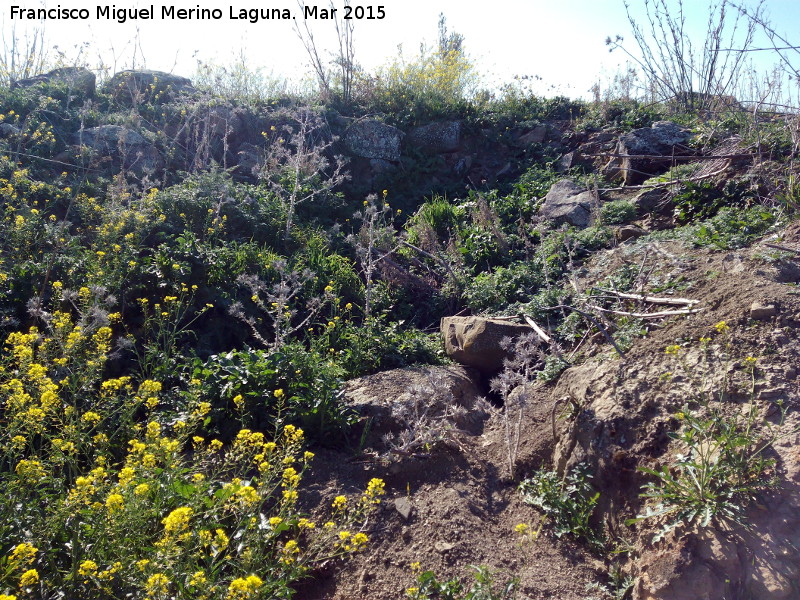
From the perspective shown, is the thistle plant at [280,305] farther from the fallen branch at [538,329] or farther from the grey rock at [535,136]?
the grey rock at [535,136]

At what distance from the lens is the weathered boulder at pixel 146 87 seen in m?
9.08

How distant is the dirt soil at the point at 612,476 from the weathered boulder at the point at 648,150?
304 cm

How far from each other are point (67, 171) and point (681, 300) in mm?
6505

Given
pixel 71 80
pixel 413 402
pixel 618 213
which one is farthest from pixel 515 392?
pixel 71 80

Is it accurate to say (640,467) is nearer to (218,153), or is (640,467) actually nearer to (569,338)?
(569,338)

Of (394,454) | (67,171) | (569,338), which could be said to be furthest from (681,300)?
(67,171)

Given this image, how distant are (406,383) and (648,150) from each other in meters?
4.69

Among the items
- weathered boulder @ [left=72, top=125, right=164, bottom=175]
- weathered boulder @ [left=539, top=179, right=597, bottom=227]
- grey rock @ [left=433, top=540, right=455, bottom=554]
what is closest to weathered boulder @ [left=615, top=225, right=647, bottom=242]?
weathered boulder @ [left=539, top=179, right=597, bottom=227]

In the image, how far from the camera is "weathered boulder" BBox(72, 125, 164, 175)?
7.37 metres

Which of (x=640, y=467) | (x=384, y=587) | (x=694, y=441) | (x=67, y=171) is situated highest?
(x=67, y=171)

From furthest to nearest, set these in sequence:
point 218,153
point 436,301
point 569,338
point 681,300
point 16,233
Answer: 1. point 218,153
2. point 436,301
3. point 16,233
4. point 569,338
5. point 681,300

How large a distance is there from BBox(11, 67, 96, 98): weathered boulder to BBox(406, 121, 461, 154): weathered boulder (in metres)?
4.64

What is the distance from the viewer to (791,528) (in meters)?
2.54

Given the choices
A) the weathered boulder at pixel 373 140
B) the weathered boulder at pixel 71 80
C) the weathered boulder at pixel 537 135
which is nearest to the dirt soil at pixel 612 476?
the weathered boulder at pixel 537 135
